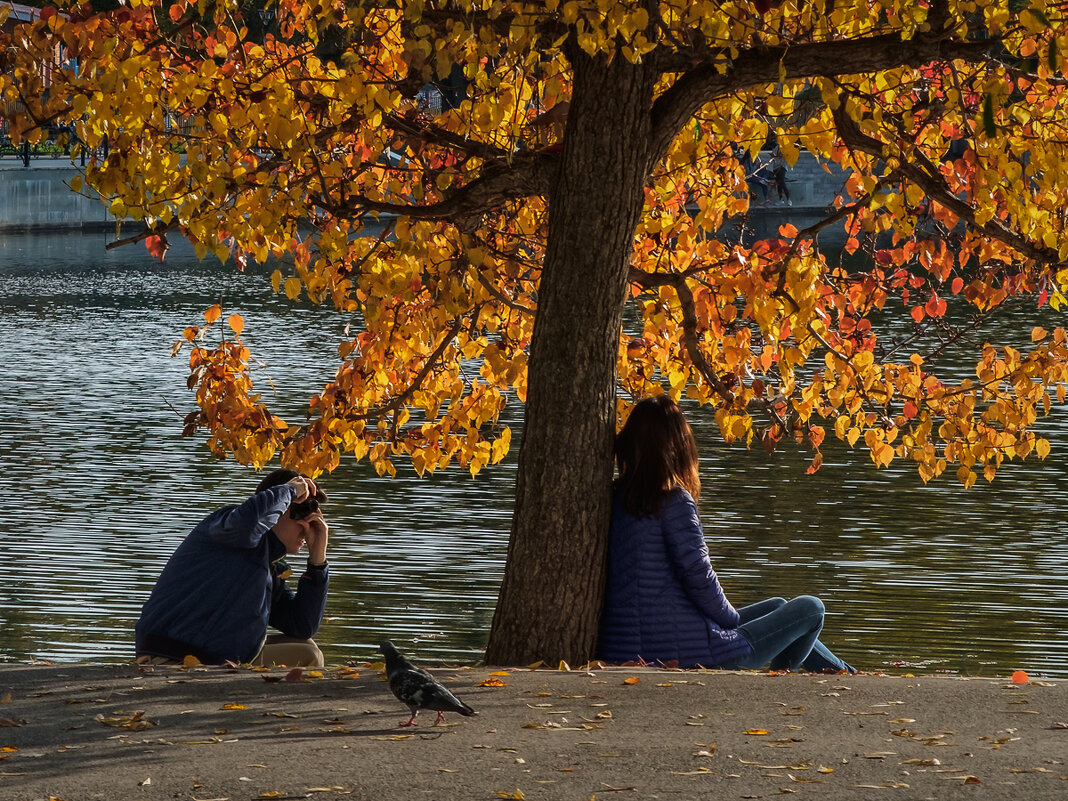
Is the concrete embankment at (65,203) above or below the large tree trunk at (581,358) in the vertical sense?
above

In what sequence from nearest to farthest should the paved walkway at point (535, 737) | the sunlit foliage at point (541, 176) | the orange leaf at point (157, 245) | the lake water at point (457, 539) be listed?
the paved walkway at point (535, 737) → the sunlit foliage at point (541, 176) → the orange leaf at point (157, 245) → the lake water at point (457, 539)

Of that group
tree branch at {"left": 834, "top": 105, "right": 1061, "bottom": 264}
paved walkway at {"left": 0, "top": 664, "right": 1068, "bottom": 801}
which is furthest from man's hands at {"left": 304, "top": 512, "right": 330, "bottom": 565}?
tree branch at {"left": 834, "top": 105, "right": 1061, "bottom": 264}

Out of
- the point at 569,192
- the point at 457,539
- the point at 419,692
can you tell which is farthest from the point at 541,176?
the point at 457,539

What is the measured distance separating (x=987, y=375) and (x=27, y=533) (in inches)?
314

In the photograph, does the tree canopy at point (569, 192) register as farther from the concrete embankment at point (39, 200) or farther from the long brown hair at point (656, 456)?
the concrete embankment at point (39, 200)

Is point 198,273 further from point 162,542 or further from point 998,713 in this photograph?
point 998,713

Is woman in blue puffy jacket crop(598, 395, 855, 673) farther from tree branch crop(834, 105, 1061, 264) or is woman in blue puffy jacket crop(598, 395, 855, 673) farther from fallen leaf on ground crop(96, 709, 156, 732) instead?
fallen leaf on ground crop(96, 709, 156, 732)

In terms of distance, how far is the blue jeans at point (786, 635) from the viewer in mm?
6664

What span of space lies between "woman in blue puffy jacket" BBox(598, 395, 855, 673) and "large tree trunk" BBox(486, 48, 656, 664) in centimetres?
11

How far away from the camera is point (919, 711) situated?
219 inches

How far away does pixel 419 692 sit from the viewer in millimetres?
5090

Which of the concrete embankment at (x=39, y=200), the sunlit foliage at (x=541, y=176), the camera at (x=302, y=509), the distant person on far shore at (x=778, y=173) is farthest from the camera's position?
the concrete embankment at (x=39, y=200)

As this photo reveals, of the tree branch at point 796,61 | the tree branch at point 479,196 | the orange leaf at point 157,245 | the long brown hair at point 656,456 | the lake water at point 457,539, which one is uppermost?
the tree branch at point 796,61

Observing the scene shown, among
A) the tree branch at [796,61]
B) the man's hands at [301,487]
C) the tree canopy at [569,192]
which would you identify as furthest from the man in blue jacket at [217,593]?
the tree branch at [796,61]
